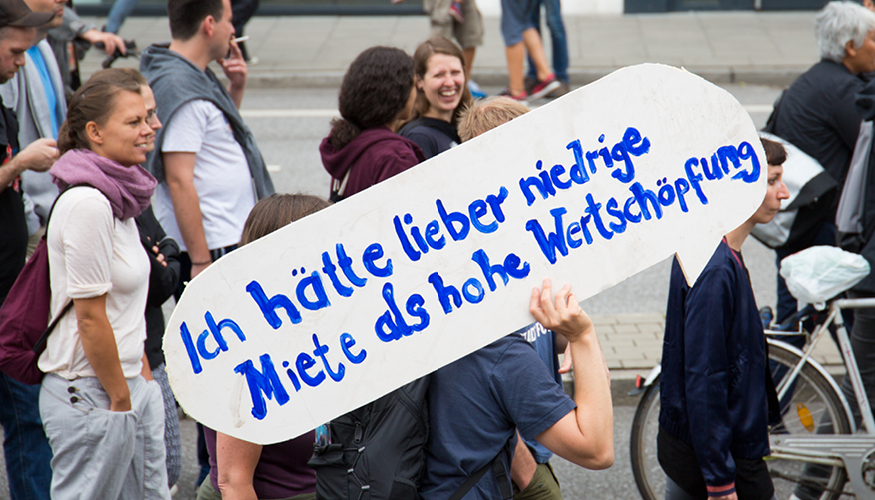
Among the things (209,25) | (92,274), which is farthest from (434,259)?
(209,25)

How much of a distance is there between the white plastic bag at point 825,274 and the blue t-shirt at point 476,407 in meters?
1.91

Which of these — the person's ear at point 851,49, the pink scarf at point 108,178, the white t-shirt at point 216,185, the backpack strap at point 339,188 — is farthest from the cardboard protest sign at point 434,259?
the person's ear at point 851,49

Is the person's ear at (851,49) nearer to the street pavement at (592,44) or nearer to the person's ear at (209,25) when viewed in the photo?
the person's ear at (209,25)

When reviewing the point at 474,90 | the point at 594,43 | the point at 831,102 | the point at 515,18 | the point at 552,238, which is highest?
the point at 552,238

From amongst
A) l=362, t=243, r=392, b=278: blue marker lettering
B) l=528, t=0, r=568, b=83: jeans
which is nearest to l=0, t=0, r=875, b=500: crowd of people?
l=362, t=243, r=392, b=278: blue marker lettering

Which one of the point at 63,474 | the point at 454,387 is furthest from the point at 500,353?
the point at 63,474

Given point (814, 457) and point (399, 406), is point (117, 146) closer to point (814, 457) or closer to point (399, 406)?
point (399, 406)

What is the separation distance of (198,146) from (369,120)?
723 mm

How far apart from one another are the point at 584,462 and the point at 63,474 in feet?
5.60

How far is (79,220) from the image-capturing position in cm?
260

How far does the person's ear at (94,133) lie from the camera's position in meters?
2.79

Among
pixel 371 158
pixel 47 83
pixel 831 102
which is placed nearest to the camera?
pixel 371 158

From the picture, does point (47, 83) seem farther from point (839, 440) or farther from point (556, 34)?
point (556, 34)

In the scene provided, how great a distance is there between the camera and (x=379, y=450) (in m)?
1.98
